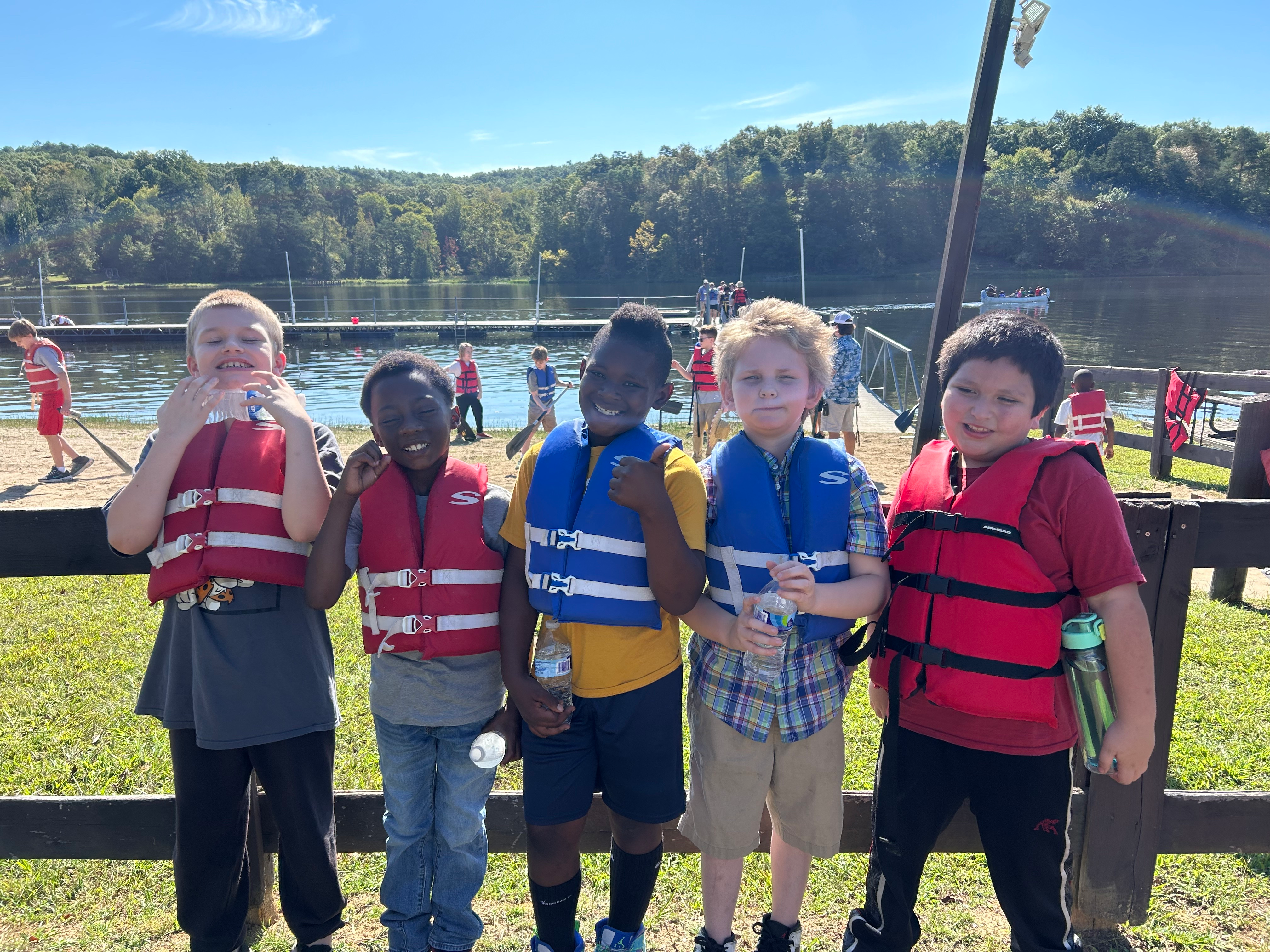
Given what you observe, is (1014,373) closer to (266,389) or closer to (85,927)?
(266,389)

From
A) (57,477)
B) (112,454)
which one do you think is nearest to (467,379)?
(112,454)

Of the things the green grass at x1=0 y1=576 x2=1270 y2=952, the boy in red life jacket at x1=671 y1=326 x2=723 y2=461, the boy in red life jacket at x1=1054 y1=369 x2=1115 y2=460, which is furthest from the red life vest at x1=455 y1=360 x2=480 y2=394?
the boy in red life jacket at x1=1054 y1=369 x2=1115 y2=460

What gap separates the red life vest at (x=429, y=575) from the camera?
2082 millimetres

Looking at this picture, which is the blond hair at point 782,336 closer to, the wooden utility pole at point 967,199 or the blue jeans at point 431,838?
the blue jeans at point 431,838

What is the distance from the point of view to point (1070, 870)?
7.43 ft

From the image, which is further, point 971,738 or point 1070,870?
point 1070,870

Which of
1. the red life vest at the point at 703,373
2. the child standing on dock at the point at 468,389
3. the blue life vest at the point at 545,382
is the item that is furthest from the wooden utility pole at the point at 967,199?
the child standing on dock at the point at 468,389

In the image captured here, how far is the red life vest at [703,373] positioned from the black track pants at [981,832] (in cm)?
1071

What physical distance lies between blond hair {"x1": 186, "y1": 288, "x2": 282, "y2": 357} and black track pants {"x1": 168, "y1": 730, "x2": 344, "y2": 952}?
113 cm

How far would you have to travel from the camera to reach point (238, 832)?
2107 millimetres

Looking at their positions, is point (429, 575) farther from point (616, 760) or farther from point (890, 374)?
point (890, 374)

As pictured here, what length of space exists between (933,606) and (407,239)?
122587 mm

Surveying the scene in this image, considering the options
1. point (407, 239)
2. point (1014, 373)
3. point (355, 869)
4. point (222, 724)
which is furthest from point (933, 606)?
point (407, 239)

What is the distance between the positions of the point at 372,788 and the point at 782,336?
2631 millimetres
